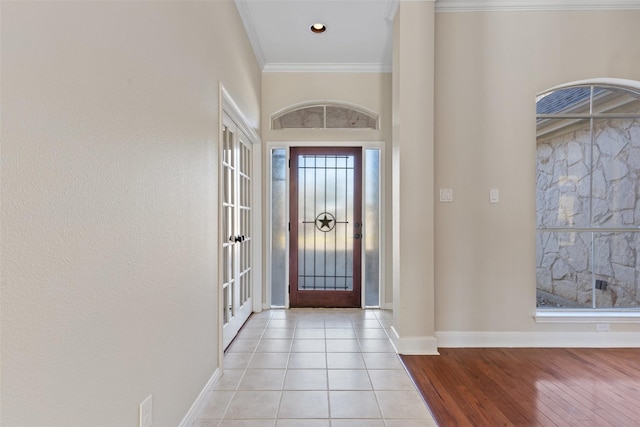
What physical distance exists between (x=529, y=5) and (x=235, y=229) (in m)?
3.16

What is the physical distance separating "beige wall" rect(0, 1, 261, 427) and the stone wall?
288 centimetres

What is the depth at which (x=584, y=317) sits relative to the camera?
2.84 m

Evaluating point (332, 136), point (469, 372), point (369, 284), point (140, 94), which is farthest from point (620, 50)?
point (140, 94)

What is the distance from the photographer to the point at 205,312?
2.03 m

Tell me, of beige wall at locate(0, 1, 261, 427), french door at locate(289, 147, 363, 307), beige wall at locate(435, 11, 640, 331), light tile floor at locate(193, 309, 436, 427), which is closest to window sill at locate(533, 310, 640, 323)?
beige wall at locate(435, 11, 640, 331)

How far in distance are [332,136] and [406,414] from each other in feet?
9.83

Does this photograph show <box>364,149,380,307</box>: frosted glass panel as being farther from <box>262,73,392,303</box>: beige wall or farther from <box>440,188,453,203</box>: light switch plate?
<box>440,188,453,203</box>: light switch plate

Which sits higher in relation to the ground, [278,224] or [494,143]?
[494,143]

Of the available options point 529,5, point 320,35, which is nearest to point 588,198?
point 529,5

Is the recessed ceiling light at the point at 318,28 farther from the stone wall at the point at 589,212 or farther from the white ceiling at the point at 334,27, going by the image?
the stone wall at the point at 589,212

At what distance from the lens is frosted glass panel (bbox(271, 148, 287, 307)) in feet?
13.5

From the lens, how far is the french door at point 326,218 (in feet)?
13.5

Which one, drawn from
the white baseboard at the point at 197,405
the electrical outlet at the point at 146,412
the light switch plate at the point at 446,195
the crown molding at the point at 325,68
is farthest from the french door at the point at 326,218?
the electrical outlet at the point at 146,412

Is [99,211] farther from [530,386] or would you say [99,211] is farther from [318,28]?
[318,28]
